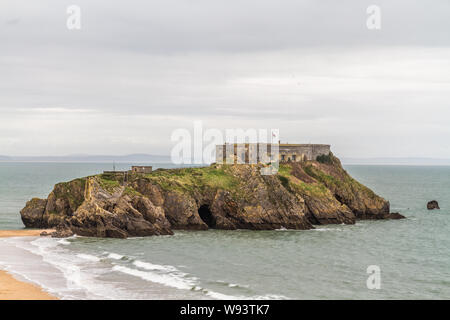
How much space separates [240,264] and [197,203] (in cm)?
2638

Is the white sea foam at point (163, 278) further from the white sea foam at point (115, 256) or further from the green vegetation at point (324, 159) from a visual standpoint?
the green vegetation at point (324, 159)

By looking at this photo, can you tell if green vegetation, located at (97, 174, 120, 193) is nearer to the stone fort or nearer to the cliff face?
the cliff face

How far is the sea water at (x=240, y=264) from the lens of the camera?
47938mm

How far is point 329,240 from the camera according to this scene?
244 ft

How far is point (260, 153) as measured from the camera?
4011 inches

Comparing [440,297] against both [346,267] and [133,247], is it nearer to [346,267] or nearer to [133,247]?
[346,267]

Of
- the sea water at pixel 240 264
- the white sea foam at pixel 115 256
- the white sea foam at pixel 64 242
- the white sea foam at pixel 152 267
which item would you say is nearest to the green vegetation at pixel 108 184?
the sea water at pixel 240 264

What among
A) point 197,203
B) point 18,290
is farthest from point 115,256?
point 197,203

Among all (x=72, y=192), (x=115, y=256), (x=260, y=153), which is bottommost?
(x=115, y=256)

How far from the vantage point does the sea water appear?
47938 millimetres

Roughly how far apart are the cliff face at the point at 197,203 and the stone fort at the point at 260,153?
550cm

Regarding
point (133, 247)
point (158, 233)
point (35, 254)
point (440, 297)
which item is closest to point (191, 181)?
point (158, 233)

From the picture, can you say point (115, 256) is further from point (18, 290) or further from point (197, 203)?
point (197, 203)
